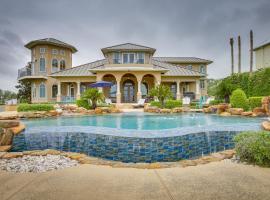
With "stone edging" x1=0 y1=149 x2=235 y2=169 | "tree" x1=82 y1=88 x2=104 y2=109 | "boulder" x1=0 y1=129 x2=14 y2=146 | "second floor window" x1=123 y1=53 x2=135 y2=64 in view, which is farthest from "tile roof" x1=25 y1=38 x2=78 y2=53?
"stone edging" x1=0 y1=149 x2=235 y2=169

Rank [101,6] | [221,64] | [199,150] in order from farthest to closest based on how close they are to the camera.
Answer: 1. [221,64]
2. [101,6]
3. [199,150]

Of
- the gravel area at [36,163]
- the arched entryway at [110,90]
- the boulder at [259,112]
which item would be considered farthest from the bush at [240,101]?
the arched entryway at [110,90]

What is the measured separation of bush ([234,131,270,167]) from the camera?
378 cm

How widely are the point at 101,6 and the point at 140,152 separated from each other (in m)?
9.36

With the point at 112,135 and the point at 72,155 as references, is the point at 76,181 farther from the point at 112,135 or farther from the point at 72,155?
the point at 112,135

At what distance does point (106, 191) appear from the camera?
2773 mm

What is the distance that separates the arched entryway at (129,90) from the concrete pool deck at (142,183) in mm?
23633

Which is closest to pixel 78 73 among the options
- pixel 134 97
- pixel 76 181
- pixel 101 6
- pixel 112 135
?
pixel 134 97

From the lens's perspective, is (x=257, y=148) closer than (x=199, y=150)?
Yes

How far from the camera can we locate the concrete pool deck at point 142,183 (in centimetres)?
265

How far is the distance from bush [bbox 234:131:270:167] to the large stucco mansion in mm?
20213

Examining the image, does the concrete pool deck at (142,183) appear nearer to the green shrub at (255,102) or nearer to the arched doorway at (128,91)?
the green shrub at (255,102)

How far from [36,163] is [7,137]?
134 inches

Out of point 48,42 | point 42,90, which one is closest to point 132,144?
point 42,90
